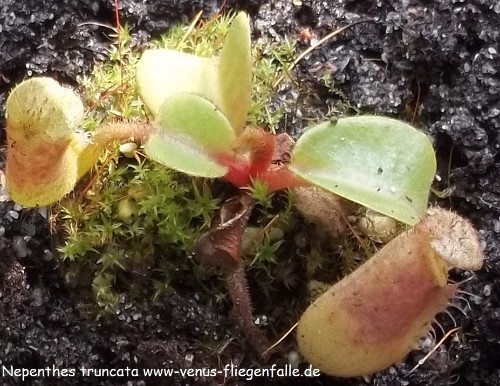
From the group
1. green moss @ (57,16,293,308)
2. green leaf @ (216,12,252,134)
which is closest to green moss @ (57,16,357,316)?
green moss @ (57,16,293,308)

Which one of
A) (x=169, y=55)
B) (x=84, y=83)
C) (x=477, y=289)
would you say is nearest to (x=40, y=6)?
(x=84, y=83)

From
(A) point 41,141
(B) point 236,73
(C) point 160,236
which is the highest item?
(B) point 236,73

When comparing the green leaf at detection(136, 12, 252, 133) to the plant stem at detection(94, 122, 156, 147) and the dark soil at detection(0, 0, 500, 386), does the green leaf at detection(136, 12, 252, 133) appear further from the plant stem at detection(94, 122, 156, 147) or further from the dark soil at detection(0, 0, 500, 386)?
the dark soil at detection(0, 0, 500, 386)

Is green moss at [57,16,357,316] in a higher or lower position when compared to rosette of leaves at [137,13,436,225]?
lower

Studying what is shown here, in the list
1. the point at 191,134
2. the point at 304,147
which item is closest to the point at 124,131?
the point at 191,134

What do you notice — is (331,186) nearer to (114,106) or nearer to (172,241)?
(172,241)

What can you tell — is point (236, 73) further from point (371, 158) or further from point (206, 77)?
point (371, 158)
